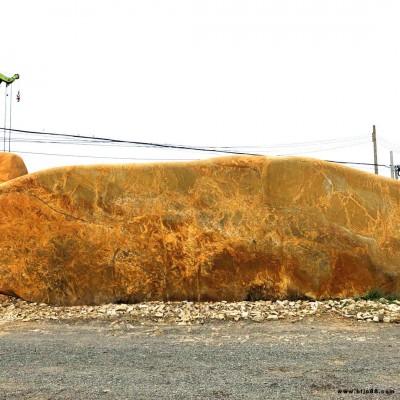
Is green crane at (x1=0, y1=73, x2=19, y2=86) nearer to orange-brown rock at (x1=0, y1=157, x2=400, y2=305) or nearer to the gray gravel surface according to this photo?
orange-brown rock at (x1=0, y1=157, x2=400, y2=305)

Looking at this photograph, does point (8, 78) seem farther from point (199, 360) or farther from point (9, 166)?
point (199, 360)

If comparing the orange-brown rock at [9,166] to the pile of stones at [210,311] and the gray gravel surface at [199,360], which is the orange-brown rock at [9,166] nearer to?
the pile of stones at [210,311]

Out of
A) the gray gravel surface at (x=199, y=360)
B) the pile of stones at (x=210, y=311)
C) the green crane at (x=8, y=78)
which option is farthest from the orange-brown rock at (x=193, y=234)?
the green crane at (x=8, y=78)

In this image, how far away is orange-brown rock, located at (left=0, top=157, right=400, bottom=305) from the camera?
857cm

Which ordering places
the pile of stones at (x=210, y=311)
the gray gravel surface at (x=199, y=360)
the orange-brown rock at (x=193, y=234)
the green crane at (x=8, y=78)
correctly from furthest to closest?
1. the green crane at (x=8, y=78)
2. the orange-brown rock at (x=193, y=234)
3. the pile of stones at (x=210, y=311)
4. the gray gravel surface at (x=199, y=360)

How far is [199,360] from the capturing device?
5.11 meters

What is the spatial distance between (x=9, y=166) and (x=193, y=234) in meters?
5.90

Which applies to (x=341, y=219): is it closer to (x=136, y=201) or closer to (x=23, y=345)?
(x=136, y=201)

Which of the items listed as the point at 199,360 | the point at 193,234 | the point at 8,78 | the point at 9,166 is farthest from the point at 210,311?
the point at 8,78

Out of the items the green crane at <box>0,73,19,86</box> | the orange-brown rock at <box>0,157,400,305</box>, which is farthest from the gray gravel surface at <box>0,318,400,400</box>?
the green crane at <box>0,73,19,86</box>

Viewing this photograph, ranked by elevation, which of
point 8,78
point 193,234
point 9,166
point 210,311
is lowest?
point 210,311

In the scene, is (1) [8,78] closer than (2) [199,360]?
No

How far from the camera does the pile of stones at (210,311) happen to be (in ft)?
24.3

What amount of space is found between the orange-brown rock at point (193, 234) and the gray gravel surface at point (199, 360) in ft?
4.45
